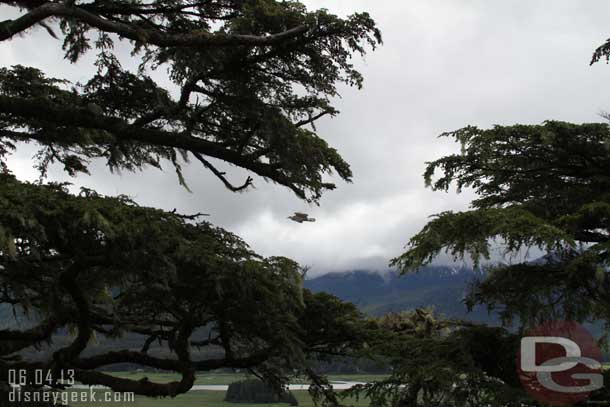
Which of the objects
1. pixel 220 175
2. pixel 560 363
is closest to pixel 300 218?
pixel 220 175

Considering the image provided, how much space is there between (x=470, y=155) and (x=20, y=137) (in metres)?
9.70

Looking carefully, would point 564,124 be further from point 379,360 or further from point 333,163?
point 379,360

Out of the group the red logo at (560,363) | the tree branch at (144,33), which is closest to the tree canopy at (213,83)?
the tree branch at (144,33)

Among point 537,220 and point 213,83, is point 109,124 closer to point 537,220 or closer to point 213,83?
point 213,83

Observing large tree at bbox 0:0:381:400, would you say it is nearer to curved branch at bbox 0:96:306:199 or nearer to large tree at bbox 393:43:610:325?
curved branch at bbox 0:96:306:199

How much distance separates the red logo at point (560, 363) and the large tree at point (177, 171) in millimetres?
3616

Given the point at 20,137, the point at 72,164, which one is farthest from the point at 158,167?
the point at 20,137

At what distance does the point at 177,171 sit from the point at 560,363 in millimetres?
8773

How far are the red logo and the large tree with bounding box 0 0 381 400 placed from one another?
3616 mm

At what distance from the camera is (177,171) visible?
1169cm

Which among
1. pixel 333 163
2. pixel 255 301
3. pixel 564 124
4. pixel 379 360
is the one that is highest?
pixel 564 124

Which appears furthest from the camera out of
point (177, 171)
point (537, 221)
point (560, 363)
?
point (177, 171)

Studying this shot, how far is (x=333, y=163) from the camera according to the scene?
9508 millimetres

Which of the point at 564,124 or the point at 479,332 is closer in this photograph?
the point at 564,124
